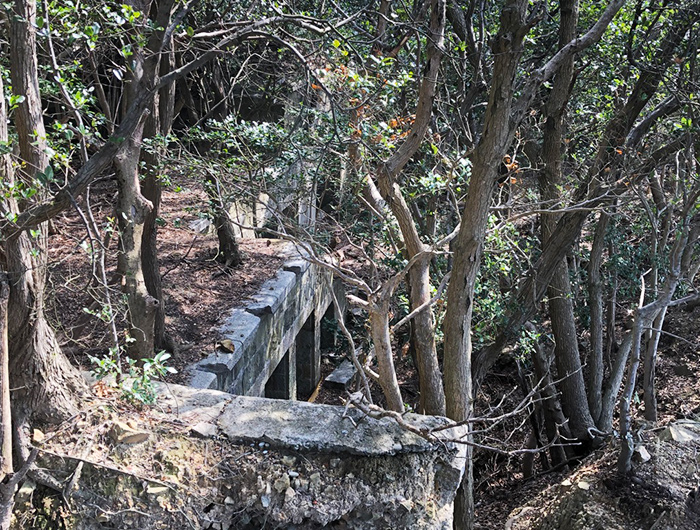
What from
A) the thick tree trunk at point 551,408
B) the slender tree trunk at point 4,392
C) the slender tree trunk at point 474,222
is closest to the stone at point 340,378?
the thick tree trunk at point 551,408

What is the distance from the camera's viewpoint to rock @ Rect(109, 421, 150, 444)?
3.82 meters

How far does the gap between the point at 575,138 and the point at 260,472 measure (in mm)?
5963

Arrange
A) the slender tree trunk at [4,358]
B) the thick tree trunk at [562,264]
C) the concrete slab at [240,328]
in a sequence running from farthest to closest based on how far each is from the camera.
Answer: the concrete slab at [240,328] → the thick tree trunk at [562,264] → the slender tree trunk at [4,358]

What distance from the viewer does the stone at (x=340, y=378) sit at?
10.9 meters

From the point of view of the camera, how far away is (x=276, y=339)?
859 cm

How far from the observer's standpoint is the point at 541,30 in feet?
22.7

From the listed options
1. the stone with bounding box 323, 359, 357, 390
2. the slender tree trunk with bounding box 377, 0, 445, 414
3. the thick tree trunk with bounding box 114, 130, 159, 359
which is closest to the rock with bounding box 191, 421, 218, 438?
the thick tree trunk with bounding box 114, 130, 159, 359

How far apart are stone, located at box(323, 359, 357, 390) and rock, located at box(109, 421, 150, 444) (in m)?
7.06

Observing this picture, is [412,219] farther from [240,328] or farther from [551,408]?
[551,408]

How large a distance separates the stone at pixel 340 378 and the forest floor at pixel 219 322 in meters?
0.15

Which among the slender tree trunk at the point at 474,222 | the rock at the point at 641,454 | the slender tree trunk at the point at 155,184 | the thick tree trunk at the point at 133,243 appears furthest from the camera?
the slender tree trunk at the point at 155,184

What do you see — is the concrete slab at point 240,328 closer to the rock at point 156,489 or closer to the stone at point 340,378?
the rock at point 156,489

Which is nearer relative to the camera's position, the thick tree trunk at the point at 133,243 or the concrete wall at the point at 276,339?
the thick tree trunk at the point at 133,243

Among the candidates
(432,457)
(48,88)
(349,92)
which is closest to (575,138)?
(349,92)
